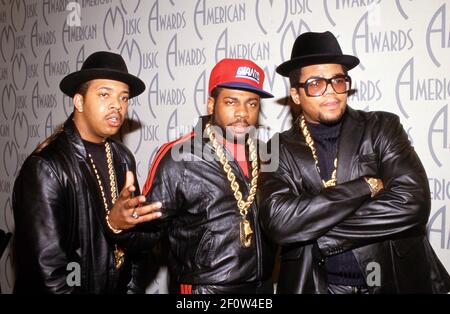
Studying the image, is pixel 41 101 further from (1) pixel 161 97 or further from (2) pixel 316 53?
(2) pixel 316 53

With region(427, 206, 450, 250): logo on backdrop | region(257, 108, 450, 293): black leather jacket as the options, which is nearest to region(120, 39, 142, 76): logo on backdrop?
region(257, 108, 450, 293): black leather jacket

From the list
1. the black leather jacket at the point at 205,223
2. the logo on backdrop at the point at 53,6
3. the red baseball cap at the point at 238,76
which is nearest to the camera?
the black leather jacket at the point at 205,223

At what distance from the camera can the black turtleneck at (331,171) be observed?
202 cm

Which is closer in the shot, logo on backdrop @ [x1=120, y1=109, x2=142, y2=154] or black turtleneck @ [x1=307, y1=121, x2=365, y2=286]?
black turtleneck @ [x1=307, y1=121, x2=365, y2=286]

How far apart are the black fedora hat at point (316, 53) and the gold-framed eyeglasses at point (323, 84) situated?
9cm

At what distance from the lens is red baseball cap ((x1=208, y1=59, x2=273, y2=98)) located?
2.31m

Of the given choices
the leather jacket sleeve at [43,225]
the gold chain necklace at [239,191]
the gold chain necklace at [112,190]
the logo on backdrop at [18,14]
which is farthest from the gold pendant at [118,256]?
the logo on backdrop at [18,14]

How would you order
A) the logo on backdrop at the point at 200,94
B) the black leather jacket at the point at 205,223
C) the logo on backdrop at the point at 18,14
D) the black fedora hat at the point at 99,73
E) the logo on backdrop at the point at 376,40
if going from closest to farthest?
the black leather jacket at the point at 205,223, the black fedora hat at the point at 99,73, the logo on backdrop at the point at 376,40, the logo on backdrop at the point at 200,94, the logo on backdrop at the point at 18,14

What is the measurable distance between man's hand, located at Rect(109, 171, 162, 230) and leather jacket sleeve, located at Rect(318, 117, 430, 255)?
813 millimetres

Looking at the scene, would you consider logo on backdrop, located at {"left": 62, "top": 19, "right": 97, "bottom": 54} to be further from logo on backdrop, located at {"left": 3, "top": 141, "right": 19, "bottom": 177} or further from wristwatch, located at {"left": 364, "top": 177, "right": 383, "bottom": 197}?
wristwatch, located at {"left": 364, "top": 177, "right": 383, "bottom": 197}

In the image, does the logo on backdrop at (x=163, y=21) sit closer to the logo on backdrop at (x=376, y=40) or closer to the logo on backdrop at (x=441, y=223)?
the logo on backdrop at (x=376, y=40)

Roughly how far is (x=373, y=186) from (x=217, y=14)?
1.97 meters

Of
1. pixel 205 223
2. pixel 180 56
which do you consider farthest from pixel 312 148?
pixel 180 56

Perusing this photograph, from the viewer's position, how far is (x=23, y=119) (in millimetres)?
4410
